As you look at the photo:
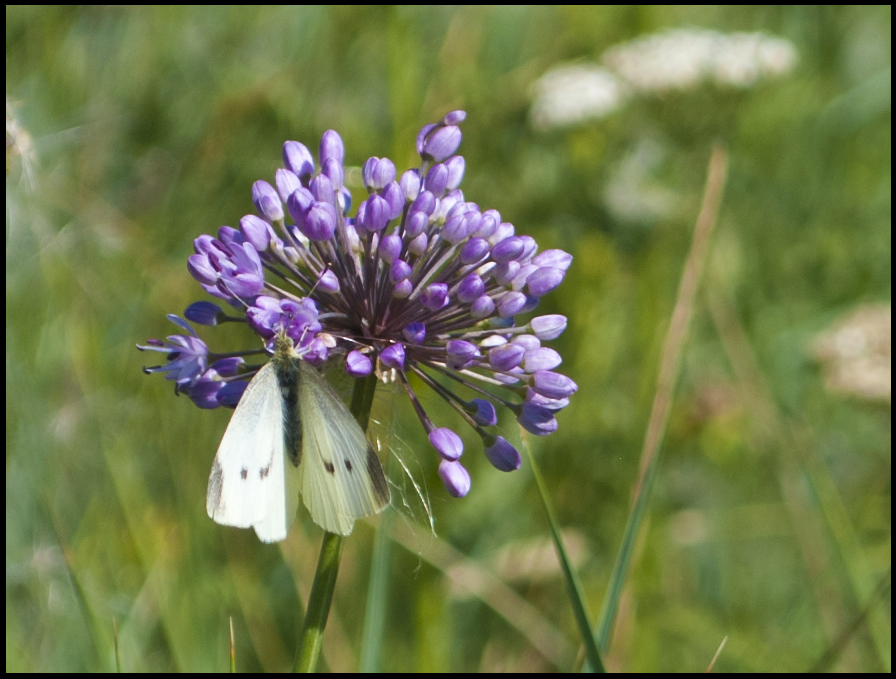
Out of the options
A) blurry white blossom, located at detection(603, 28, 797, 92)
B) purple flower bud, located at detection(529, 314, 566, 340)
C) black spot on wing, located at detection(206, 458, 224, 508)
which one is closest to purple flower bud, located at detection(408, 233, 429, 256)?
purple flower bud, located at detection(529, 314, 566, 340)

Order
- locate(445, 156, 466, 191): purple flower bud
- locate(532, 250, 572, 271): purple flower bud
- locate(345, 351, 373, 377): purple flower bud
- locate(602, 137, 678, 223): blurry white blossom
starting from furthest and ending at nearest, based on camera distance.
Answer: locate(602, 137, 678, 223): blurry white blossom
locate(445, 156, 466, 191): purple flower bud
locate(532, 250, 572, 271): purple flower bud
locate(345, 351, 373, 377): purple flower bud

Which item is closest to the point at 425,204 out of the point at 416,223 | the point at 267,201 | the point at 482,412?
the point at 416,223

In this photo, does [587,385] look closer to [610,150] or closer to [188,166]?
[610,150]

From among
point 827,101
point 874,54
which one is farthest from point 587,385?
point 874,54

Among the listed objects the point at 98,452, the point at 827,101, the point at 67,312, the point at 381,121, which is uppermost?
the point at 827,101

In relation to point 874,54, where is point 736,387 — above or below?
below

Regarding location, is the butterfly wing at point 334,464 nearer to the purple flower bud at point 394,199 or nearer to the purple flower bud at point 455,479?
the purple flower bud at point 455,479

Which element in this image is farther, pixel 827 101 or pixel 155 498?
pixel 827 101

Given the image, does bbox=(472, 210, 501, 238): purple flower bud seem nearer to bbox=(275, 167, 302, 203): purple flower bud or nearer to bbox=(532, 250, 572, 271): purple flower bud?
bbox=(532, 250, 572, 271): purple flower bud
